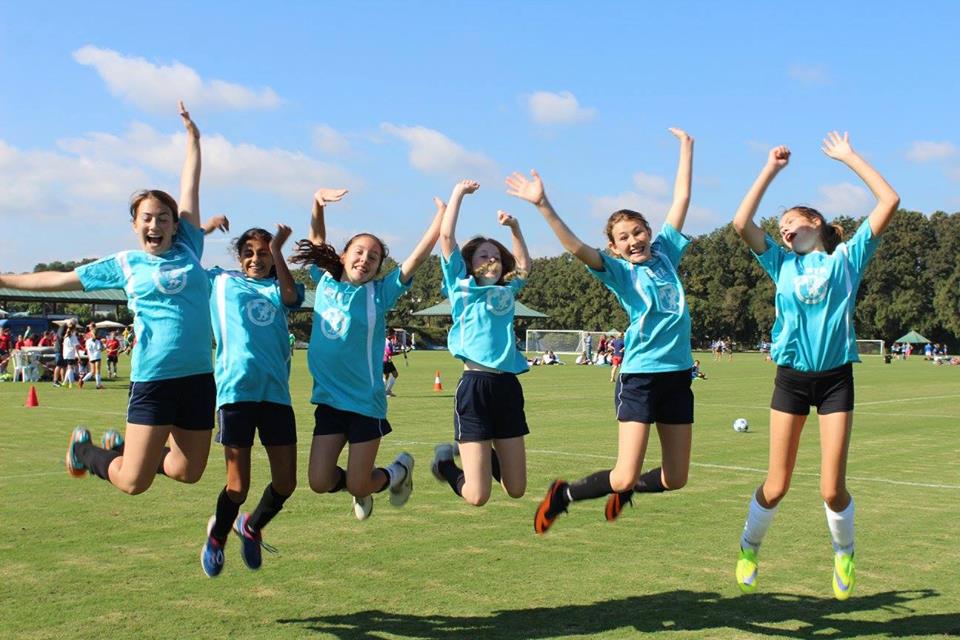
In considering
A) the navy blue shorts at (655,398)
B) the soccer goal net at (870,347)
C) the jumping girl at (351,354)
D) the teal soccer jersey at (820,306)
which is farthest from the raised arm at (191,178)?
the soccer goal net at (870,347)

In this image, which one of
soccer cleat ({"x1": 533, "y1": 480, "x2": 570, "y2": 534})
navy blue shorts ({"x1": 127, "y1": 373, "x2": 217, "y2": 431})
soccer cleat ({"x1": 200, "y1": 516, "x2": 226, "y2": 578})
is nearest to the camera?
navy blue shorts ({"x1": 127, "y1": 373, "x2": 217, "y2": 431})

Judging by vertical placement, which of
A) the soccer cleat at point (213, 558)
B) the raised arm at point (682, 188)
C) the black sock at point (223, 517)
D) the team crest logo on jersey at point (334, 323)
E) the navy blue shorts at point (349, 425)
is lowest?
the soccer cleat at point (213, 558)

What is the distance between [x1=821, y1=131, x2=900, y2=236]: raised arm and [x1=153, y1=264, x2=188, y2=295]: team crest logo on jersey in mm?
4382

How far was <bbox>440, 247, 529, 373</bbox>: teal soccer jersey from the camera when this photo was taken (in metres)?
7.40

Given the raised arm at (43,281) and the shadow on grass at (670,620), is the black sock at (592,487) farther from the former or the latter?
the raised arm at (43,281)

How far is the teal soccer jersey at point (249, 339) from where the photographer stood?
21.7 feet

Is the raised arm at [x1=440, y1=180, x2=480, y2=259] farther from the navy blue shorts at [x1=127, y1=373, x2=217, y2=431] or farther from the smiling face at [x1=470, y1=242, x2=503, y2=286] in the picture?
the navy blue shorts at [x1=127, y1=373, x2=217, y2=431]

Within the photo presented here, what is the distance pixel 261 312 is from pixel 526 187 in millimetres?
1992

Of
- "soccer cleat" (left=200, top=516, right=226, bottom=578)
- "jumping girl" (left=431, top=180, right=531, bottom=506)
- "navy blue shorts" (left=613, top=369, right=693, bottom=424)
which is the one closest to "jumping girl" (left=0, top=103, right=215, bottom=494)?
"soccer cleat" (left=200, top=516, right=226, bottom=578)

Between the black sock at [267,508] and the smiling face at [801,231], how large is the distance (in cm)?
390

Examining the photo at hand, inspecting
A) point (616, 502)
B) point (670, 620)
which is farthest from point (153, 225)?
point (670, 620)

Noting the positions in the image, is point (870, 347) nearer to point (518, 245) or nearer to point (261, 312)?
point (518, 245)

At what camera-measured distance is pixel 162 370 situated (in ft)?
20.9

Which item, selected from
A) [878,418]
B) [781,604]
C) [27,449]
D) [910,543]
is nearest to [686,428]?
[781,604]
